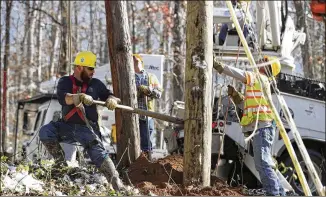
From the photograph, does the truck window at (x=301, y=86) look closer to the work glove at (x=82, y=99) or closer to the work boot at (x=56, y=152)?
the work boot at (x=56, y=152)

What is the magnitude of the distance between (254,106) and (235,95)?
0.53m

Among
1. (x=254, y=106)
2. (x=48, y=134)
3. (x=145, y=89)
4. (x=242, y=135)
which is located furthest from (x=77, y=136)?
(x=242, y=135)

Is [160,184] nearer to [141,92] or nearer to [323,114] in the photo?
[141,92]

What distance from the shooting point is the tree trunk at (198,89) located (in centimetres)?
679

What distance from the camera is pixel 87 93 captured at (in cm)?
771

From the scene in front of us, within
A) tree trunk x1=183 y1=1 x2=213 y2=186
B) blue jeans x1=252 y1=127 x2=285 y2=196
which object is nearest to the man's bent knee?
tree trunk x1=183 y1=1 x2=213 y2=186

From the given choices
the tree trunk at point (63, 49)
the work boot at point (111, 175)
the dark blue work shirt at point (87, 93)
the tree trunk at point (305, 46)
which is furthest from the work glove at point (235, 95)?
the tree trunk at point (305, 46)

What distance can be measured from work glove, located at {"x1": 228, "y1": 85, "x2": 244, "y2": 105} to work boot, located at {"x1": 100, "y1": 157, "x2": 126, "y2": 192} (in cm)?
210

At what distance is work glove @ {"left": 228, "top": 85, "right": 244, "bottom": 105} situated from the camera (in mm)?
8578

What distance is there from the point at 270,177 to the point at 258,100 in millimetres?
978

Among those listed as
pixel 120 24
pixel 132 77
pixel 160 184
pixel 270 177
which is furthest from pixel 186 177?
pixel 120 24

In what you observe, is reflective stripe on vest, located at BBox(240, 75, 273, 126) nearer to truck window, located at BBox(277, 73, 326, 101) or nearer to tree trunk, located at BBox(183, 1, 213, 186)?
tree trunk, located at BBox(183, 1, 213, 186)

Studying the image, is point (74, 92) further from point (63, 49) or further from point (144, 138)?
point (63, 49)

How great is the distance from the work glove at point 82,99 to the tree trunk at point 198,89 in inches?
42.7
